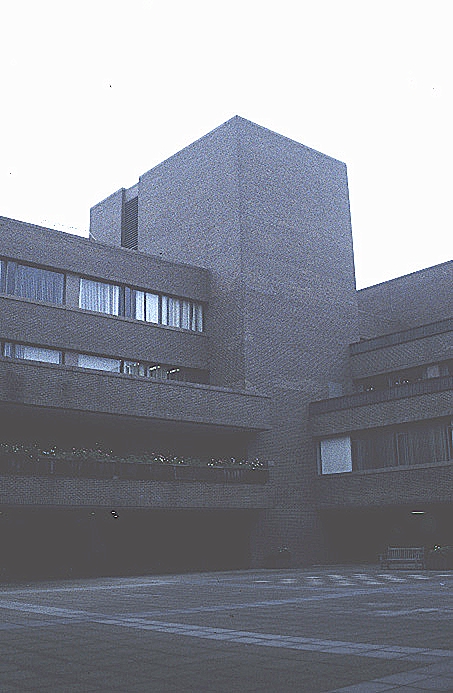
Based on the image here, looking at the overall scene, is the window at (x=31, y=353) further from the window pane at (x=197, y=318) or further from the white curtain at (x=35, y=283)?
the window pane at (x=197, y=318)

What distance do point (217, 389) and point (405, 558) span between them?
1197 centimetres

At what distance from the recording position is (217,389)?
38.0m

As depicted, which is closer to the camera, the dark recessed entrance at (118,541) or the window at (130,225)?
the dark recessed entrance at (118,541)

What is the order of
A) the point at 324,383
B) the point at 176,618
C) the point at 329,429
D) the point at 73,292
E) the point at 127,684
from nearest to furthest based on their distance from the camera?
1. the point at 127,684
2. the point at 176,618
3. the point at 73,292
4. the point at 329,429
5. the point at 324,383

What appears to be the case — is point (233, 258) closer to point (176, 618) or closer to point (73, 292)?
point (73, 292)

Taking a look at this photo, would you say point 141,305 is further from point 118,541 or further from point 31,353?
point 118,541

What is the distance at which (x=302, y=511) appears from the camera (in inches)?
1613

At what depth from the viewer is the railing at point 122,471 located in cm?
3038

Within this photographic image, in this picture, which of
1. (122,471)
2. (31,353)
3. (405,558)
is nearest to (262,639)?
(122,471)

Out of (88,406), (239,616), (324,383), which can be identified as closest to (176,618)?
(239,616)

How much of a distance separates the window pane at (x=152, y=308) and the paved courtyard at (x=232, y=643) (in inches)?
966

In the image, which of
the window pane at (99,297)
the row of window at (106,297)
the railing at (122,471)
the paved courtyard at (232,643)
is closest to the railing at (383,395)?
the railing at (122,471)

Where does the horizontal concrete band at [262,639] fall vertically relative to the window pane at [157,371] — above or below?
below

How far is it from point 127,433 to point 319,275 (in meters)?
15.5
